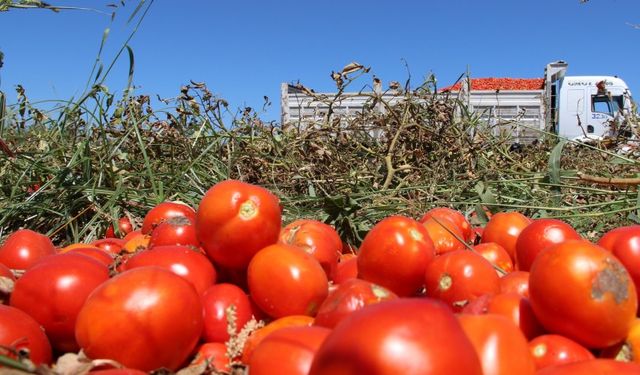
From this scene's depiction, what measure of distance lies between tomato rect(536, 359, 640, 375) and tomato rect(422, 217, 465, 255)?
855 mm

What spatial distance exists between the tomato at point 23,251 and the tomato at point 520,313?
4.50ft

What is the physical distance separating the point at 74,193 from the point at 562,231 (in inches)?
95.8

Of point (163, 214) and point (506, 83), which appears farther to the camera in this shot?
point (506, 83)

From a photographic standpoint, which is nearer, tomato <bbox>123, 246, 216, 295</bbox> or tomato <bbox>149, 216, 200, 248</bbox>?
tomato <bbox>123, 246, 216, 295</bbox>

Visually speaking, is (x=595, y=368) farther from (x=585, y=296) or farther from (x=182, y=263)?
(x=182, y=263)

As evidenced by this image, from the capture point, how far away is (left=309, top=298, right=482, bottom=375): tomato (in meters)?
0.70

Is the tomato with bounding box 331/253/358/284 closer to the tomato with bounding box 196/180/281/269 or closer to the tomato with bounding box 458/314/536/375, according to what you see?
the tomato with bounding box 196/180/281/269

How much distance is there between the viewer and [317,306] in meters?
1.26

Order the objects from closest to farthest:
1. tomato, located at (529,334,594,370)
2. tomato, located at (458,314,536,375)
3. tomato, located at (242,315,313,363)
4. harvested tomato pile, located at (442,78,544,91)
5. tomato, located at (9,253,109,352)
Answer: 1. tomato, located at (458,314,536,375)
2. tomato, located at (529,334,594,370)
3. tomato, located at (242,315,313,363)
4. tomato, located at (9,253,109,352)
5. harvested tomato pile, located at (442,78,544,91)

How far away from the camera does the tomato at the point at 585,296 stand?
1023 mm

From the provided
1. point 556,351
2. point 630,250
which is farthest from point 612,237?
point 556,351

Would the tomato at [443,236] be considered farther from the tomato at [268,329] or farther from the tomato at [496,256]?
the tomato at [268,329]

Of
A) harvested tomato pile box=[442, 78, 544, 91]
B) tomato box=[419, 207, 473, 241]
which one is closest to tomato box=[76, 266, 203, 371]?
tomato box=[419, 207, 473, 241]

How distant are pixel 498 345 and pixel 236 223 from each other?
0.70 meters
